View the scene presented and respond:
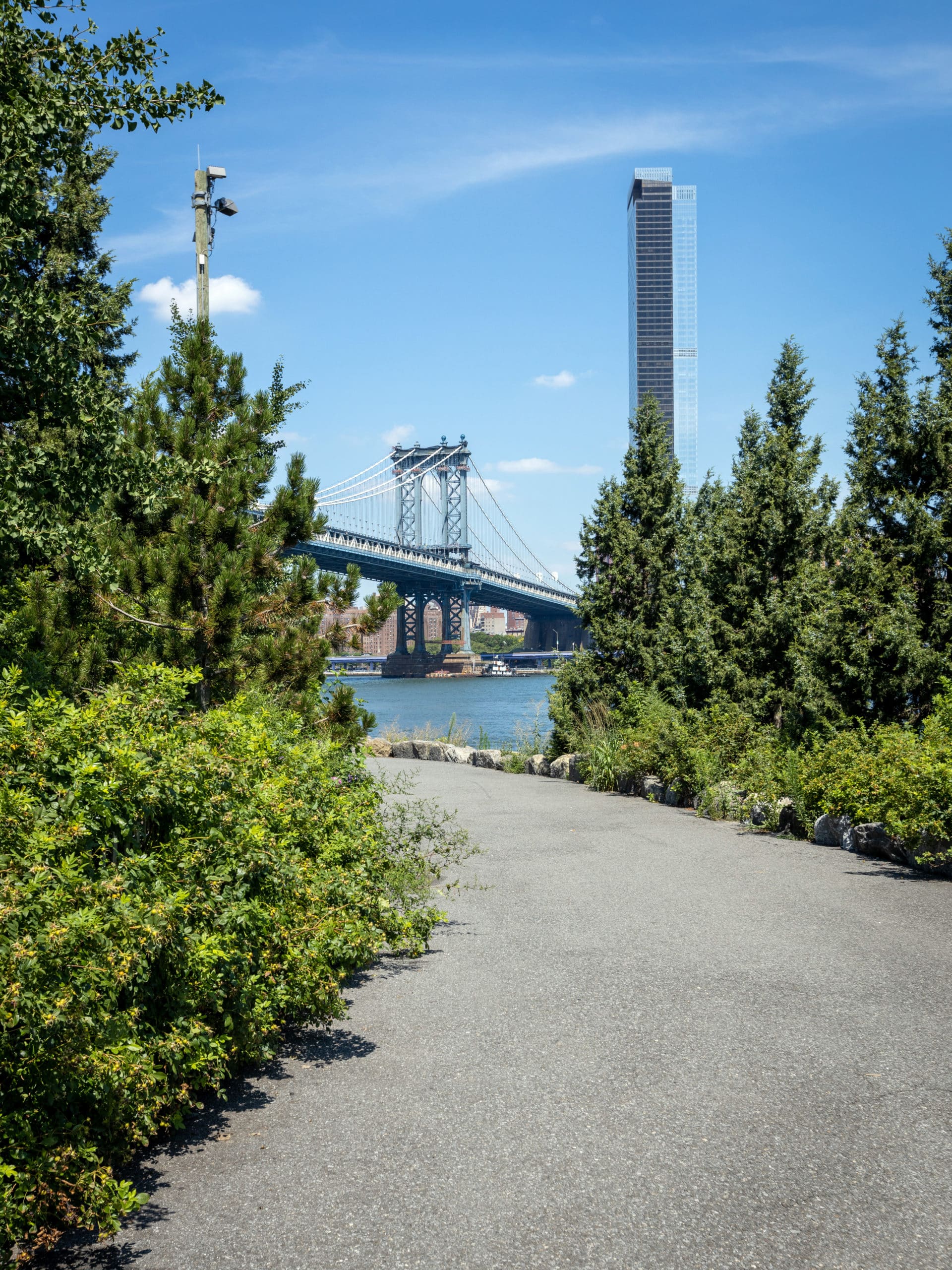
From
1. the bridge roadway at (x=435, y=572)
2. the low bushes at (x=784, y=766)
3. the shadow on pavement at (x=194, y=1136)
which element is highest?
the bridge roadway at (x=435, y=572)

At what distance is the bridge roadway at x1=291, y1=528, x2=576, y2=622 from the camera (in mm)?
42094

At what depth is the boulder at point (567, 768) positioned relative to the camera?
1465cm

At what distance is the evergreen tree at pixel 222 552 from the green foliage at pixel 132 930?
4.08 m

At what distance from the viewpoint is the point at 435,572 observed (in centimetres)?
5231

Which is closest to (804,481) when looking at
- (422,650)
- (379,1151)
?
(379,1151)

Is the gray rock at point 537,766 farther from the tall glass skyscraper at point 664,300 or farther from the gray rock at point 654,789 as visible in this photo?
the tall glass skyscraper at point 664,300

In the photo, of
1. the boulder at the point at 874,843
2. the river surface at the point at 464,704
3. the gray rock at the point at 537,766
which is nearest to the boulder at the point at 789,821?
the boulder at the point at 874,843

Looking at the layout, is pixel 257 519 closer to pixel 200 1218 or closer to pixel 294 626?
pixel 294 626

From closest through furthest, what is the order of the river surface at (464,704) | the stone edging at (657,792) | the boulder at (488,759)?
1. the stone edging at (657,792)
2. the boulder at (488,759)
3. the river surface at (464,704)

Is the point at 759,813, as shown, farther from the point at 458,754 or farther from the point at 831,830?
the point at 458,754

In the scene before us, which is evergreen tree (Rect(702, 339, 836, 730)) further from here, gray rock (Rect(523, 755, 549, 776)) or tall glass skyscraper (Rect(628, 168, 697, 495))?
tall glass skyscraper (Rect(628, 168, 697, 495))

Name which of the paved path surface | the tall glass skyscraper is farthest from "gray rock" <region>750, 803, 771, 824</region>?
the tall glass skyscraper

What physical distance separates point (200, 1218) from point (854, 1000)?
10.4 feet

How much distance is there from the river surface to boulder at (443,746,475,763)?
965 millimetres
